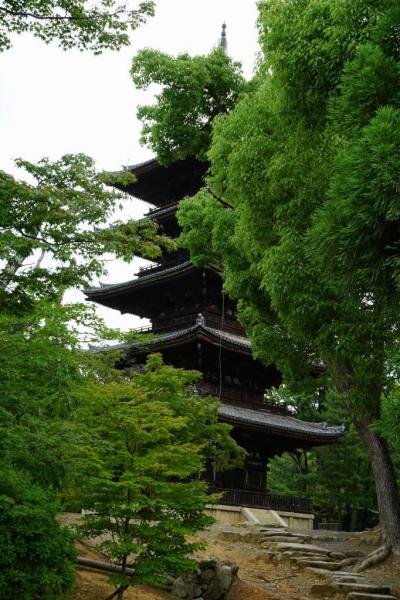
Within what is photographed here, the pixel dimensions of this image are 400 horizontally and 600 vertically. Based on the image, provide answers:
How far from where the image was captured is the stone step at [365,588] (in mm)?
11266

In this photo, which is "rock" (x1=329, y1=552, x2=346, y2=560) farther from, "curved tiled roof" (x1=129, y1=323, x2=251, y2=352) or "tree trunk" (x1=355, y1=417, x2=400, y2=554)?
"curved tiled roof" (x1=129, y1=323, x2=251, y2=352)

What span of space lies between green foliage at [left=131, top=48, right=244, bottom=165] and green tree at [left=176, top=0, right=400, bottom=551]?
4.03 m

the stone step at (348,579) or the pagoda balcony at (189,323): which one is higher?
the pagoda balcony at (189,323)

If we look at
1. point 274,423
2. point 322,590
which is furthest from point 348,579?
point 274,423

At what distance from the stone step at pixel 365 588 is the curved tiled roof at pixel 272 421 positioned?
684 cm

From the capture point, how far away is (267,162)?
34.1 ft

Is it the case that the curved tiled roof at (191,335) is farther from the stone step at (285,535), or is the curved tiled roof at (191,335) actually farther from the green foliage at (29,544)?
the green foliage at (29,544)

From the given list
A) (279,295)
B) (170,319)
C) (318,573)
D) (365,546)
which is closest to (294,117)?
(279,295)

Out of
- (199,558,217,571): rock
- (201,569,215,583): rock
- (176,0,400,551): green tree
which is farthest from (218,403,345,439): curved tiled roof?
(201,569,215,583): rock

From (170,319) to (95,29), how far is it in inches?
596

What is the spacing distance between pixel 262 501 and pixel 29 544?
1444 centimetres

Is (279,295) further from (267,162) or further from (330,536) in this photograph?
(330,536)

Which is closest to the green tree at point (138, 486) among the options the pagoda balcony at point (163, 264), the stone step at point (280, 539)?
the stone step at point (280, 539)

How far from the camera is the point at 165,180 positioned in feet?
78.6
